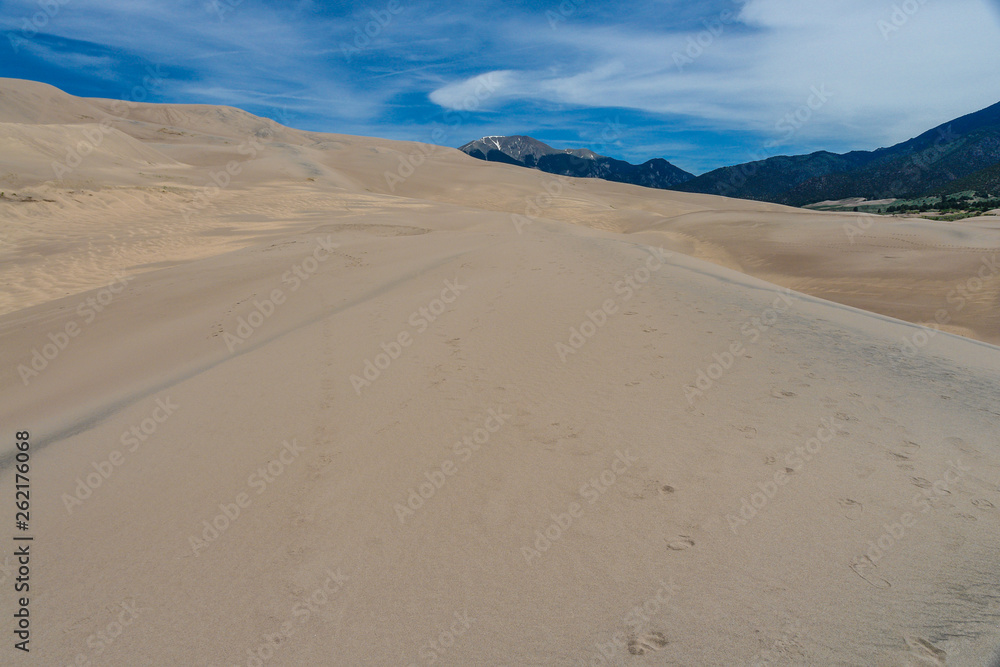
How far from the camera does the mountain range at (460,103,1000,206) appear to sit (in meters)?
78.6

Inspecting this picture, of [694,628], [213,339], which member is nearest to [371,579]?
[694,628]

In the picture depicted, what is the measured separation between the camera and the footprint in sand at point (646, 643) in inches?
78.6

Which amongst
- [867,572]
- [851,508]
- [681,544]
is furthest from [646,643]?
[851,508]

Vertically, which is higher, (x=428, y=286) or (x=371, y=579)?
(x=428, y=286)

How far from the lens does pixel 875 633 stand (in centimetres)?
198

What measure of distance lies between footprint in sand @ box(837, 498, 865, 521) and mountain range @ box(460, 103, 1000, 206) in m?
60.9

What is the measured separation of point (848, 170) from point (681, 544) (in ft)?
418

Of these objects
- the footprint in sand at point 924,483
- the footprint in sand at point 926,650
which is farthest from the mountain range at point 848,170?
the footprint in sand at point 926,650

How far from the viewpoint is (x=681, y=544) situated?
2523 mm

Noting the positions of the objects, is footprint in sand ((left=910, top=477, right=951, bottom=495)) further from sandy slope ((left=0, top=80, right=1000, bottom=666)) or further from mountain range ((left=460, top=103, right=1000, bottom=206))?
mountain range ((left=460, top=103, right=1000, bottom=206))

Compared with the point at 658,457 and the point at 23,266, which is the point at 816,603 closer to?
the point at 658,457

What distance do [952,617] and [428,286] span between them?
6.48 m

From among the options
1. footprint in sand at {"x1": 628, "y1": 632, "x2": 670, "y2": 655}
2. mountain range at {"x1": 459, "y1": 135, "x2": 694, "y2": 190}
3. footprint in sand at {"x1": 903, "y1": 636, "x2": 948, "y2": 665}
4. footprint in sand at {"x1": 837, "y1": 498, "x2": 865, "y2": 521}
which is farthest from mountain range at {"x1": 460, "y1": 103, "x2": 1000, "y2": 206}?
footprint in sand at {"x1": 628, "y1": 632, "x2": 670, "y2": 655}

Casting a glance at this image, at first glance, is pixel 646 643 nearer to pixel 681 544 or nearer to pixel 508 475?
pixel 681 544
